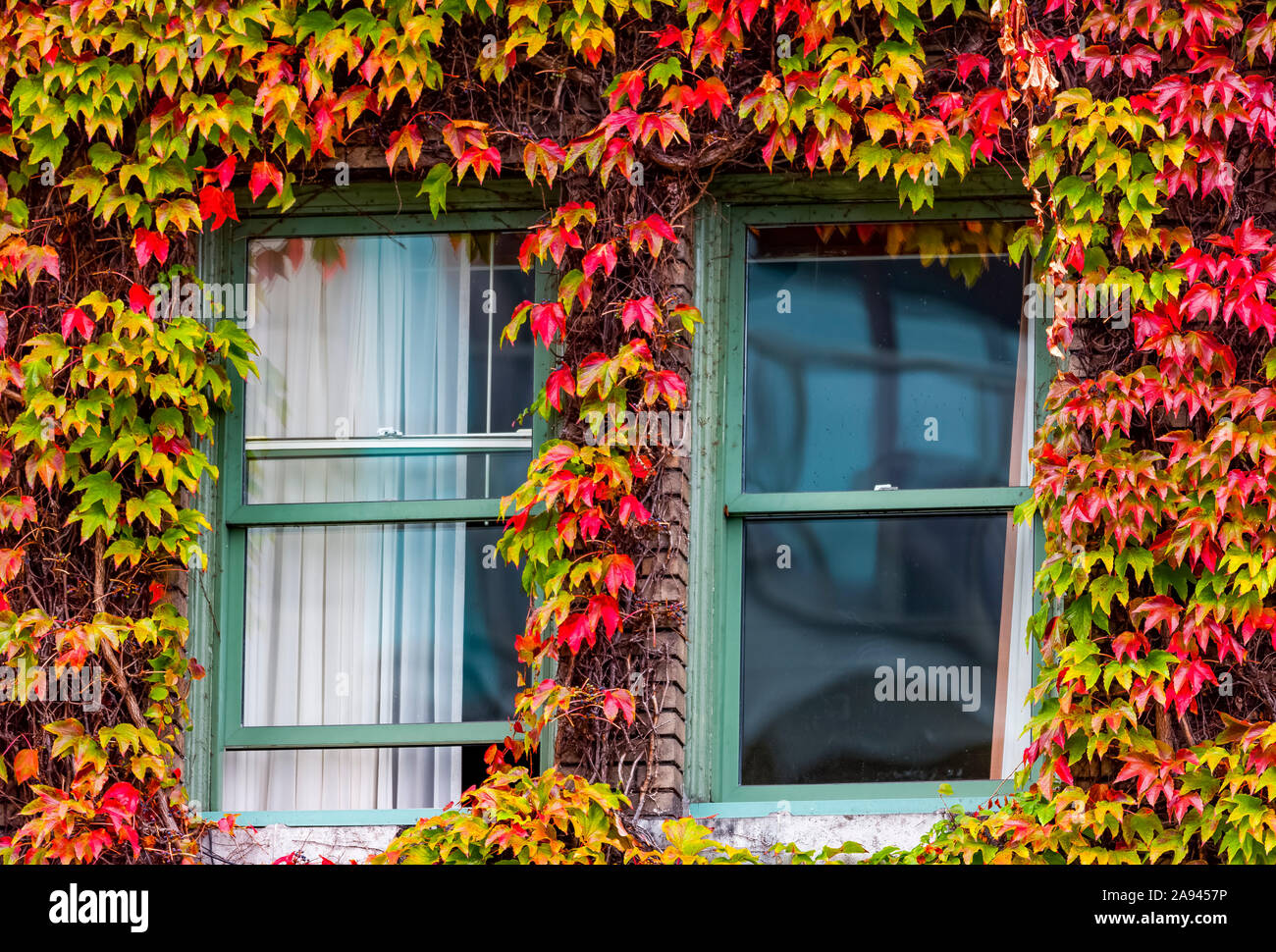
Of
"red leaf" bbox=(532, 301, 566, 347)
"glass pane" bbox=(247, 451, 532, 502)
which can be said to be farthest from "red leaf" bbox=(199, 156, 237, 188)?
"red leaf" bbox=(532, 301, 566, 347)

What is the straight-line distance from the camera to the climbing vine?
4949 mm

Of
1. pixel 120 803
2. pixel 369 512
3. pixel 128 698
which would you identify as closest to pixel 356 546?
pixel 369 512

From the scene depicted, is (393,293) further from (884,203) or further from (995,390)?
(995,390)

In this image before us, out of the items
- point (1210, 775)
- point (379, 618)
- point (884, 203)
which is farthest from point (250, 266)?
point (1210, 775)

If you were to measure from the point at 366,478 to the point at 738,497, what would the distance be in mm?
1233

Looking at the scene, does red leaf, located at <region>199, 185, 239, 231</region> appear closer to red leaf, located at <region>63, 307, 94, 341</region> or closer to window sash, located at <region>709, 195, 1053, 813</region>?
red leaf, located at <region>63, 307, 94, 341</region>

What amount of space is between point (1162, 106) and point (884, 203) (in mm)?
892

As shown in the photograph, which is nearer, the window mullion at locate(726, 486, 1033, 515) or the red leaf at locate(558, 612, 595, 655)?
the red leaf at locate(558, 612, 595, 655)

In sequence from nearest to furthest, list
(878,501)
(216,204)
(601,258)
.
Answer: (601,258) → (878,501) → (216,204)

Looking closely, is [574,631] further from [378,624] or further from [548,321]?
[548,321]

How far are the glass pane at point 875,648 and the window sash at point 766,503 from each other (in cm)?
4

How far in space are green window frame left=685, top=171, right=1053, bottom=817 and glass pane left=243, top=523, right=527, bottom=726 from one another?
2.11 feet

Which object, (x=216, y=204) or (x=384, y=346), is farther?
(x=384, y=346)

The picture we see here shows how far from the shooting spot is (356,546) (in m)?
5.54
